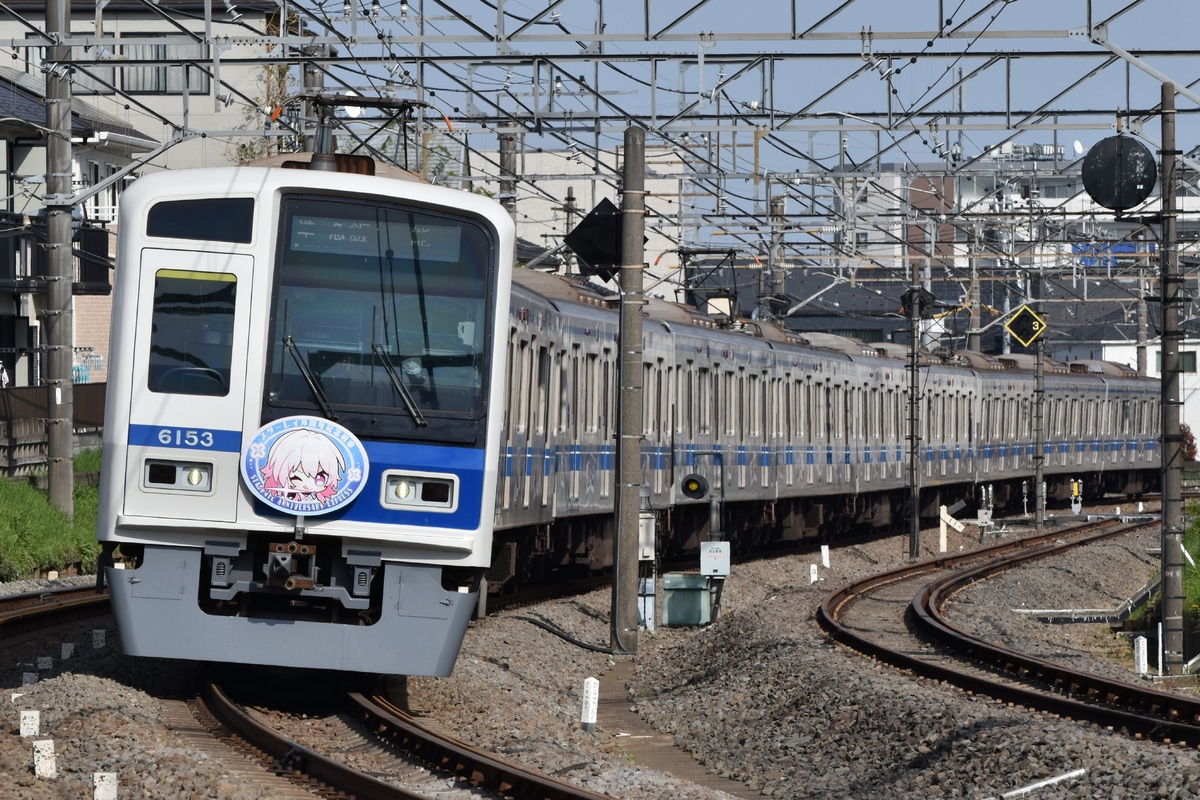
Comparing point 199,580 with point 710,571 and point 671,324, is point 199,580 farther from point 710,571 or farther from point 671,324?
point 671,324

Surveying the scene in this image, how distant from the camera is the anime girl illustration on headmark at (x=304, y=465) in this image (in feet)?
29.2

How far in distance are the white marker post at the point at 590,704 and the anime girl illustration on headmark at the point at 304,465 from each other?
6.55 feet

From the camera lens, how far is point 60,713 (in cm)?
845

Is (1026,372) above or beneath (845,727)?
above

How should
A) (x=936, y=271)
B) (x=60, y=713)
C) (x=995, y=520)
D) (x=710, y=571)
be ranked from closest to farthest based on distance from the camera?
1. (x=60, y=713)
2. (x=710, y=571)
3. (x=995, y=520)
4. (x=936, y=271)

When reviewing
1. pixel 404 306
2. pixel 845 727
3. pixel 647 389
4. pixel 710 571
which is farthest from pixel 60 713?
pixel 647 389

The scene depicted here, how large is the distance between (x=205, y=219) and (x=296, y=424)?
3.82 feet

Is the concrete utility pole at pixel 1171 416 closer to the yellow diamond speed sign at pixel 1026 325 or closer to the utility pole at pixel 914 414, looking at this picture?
the utility pole at pixel 914 414

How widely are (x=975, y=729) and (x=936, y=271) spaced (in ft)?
225

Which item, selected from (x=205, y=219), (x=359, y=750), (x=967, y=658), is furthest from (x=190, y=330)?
(x=967, y=658)

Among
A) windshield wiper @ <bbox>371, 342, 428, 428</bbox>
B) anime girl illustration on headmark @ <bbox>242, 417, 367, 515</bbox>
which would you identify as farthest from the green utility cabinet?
anime girl illustration on headmark @ <bbox>242, 417, 367, 515</bbox>

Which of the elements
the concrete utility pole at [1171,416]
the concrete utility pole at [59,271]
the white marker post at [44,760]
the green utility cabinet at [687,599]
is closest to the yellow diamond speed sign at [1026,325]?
the concrete utility pole at [1171,416]

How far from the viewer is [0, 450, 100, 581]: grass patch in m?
18.2

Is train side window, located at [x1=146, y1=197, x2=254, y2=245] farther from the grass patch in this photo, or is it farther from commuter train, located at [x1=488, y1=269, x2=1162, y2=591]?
the grass patch
